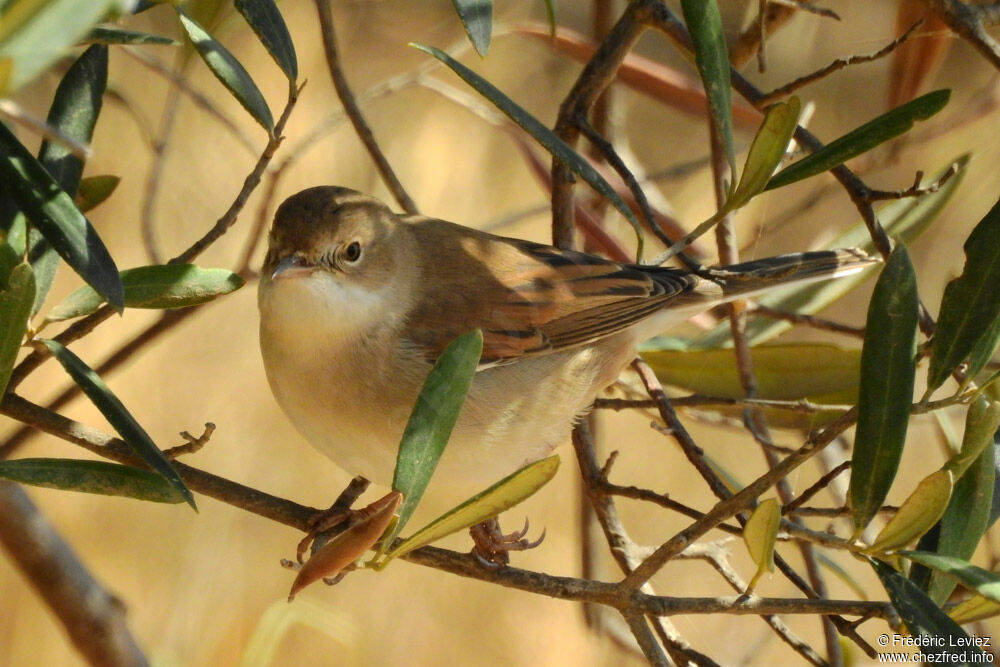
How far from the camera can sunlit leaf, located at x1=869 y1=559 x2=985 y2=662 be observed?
1.57 metres

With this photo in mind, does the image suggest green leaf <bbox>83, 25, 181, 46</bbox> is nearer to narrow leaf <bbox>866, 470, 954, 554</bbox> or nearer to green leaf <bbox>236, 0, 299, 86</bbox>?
green leaf <bbox>236, 0, 299, 86</bbox>

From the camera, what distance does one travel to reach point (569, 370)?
9.25 feet

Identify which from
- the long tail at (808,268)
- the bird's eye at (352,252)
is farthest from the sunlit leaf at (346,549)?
the long tail at (808,268)

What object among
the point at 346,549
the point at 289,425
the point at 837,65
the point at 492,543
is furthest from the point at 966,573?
the point at 289,425

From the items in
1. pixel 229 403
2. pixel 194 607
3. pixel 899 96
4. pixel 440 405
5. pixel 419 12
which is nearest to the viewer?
pixel 440 405

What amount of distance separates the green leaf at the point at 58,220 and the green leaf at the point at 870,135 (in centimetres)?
120

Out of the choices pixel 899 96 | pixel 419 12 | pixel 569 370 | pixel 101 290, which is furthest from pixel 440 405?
pixel 419 12

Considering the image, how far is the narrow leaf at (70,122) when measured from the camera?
71.1 inches

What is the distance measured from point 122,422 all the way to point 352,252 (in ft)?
3.78

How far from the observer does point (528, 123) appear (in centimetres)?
191

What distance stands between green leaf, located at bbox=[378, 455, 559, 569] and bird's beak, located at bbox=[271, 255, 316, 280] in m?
1.02

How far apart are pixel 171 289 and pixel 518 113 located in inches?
28.8

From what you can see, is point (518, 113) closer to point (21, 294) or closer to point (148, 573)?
point (21, 294)

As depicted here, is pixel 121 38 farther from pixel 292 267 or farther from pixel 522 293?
pixel 522 293
